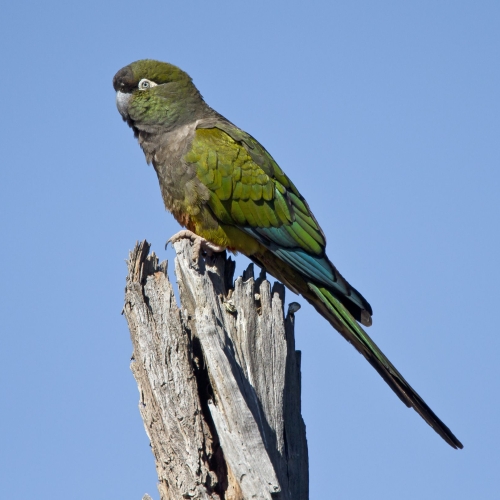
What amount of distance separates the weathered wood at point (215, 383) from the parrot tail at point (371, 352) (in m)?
0.94

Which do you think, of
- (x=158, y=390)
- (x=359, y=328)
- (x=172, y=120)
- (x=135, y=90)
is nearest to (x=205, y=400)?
(x=158, y=390)

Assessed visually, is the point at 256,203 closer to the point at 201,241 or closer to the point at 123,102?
the point at 201,241

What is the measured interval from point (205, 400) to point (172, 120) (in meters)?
3.23

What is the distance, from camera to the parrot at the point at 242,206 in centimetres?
596

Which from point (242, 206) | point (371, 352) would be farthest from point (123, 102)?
point (371, 352)

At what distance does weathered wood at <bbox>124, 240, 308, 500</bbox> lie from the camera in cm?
396

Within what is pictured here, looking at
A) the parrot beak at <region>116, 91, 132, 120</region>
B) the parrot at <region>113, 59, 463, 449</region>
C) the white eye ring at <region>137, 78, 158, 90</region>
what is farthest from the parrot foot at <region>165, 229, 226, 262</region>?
the white eye ring at <region>137, 78, 158, 90</region>

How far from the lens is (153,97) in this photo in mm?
6738

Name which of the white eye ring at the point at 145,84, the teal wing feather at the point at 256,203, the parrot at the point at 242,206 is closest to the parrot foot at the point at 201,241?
the parrot at the point at 242,206

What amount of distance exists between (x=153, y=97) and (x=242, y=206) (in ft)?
5.05

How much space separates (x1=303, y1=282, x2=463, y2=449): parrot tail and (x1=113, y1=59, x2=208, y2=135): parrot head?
7.17ft

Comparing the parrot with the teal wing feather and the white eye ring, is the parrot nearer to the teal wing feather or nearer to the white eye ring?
the teal wing feather

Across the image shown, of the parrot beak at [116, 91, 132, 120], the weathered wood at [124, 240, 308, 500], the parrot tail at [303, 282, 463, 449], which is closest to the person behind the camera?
the weathered wood at [124, 240, 308, 500]

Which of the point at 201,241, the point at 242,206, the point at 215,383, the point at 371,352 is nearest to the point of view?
the point at 215,383
